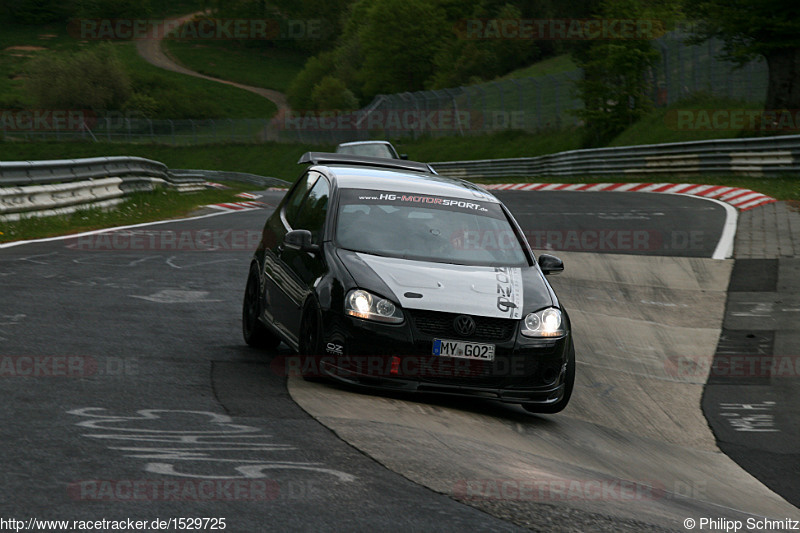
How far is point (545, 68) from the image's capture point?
83688 millimetres

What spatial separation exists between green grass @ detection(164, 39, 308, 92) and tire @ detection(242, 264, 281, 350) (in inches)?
4967

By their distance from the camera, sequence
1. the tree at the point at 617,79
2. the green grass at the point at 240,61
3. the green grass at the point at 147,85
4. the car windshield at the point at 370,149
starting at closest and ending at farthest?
the car windshield at the point at 370,149 < the tree at the point at 617,79 < the green grass at the point at 147,85 < the green grass at the point at 240,61

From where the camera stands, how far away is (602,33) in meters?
38.5

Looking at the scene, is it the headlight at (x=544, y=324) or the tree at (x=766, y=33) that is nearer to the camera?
the headlight at (x=544, y=324)

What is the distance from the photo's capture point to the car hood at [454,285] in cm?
694

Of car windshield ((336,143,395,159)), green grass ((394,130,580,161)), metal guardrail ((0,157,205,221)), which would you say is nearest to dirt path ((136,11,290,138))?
green grass ((394,130,580,161))

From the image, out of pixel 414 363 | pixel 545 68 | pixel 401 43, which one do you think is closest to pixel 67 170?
pixel 414 363

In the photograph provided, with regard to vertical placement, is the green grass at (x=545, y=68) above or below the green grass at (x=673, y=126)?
above

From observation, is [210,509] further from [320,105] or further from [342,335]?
[320,105]

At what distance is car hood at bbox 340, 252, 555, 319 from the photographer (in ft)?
22.8

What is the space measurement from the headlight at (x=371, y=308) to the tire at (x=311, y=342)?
272 mm

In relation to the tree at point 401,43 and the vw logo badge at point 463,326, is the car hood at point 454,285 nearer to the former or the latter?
the vw logo badge at point 463,326

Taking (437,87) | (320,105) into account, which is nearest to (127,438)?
(437,87)

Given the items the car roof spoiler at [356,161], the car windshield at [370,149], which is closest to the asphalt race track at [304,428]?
the car roof spoiler at [356,161]
